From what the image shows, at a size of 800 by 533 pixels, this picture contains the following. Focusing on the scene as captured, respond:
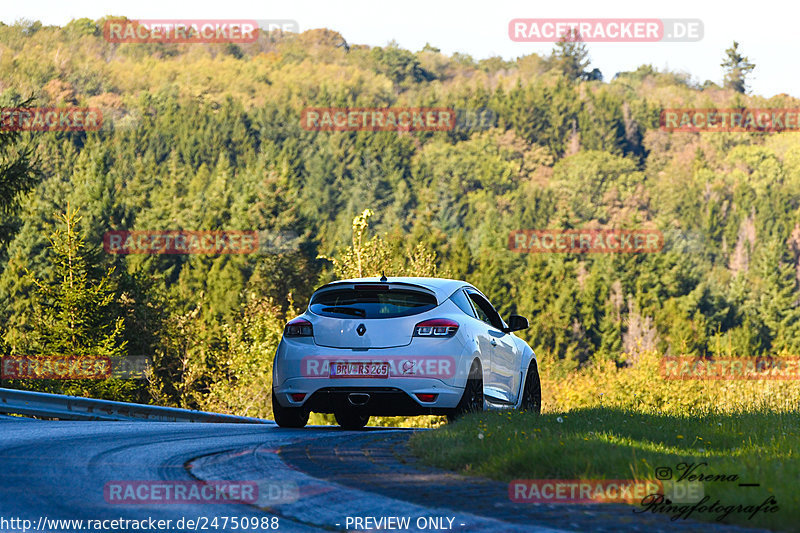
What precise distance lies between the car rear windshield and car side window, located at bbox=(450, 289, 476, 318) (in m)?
0.37

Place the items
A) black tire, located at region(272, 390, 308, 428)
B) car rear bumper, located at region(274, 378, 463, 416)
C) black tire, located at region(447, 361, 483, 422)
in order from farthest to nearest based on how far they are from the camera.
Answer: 1. black tire, located at region(272, 390, 308, 428)
2. black tire, located at region(447, 361, 483, 422)
3. car rear bumper, located at region(274, 378, 463, 416)

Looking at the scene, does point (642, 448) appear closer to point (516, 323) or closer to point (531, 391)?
point (516, 323)

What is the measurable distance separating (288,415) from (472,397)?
6.63 feet

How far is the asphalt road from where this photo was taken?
18.8 ft

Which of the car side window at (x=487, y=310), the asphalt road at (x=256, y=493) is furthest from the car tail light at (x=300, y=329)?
the asphalt road at (x=256, y=493)

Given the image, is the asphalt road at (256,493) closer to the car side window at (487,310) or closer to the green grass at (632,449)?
A: the green grass at (632,449)

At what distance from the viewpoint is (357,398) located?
37.2 ft

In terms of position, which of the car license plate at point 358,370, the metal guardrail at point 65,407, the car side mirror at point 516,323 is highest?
the car side mirror at point 516,323

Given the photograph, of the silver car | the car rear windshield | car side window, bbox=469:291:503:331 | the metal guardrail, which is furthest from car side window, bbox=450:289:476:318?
the metal guardrail

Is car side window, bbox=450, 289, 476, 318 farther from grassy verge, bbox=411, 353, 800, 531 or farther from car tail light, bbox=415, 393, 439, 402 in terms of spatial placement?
grassy verge, bbox=411, 353, 800, 531

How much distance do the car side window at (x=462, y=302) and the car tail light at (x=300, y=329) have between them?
4.92 feet

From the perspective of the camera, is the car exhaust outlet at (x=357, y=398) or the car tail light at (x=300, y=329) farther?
the car tail light at (x=300, y=329)

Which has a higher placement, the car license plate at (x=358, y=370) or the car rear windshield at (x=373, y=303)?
the car rear windshield at (x=373, y=303)

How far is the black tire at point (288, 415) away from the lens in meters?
12.1
